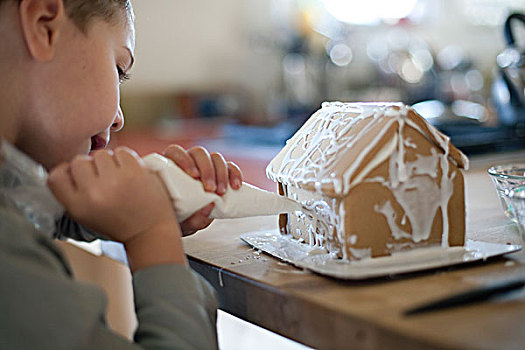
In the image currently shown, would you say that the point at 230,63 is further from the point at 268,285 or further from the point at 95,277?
the point at 268,285

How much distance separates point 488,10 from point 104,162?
Answer: 519 centimetres

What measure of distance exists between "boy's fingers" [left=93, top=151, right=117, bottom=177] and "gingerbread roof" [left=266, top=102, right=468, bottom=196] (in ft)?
0.72

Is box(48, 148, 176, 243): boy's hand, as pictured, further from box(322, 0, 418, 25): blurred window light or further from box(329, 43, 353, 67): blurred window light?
box(322, 0, 418, 25): blurred window light

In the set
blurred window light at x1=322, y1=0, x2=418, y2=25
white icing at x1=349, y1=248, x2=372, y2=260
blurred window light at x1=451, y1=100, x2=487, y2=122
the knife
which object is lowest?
blurred window light at x1=451, y1=100, x2=487, y2=122

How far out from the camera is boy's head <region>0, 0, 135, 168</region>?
0.72 metres

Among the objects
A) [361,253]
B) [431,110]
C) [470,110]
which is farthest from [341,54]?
[361,253]

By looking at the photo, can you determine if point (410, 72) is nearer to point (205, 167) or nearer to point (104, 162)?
point (205, 167)

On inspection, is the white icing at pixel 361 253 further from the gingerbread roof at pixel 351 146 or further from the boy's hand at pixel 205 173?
the boy's hand at pixel 205 173

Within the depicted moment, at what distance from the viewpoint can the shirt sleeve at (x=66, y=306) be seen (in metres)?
0.55

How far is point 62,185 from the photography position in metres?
0.65

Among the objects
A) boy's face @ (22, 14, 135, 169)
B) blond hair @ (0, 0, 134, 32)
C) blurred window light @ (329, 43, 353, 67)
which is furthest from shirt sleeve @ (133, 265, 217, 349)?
blurred window light @ (329, 43, 353, 67)

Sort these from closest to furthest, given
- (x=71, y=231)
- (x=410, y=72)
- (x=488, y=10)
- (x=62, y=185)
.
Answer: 1. (x=62, y=185)
2. (x=71, y=231)
3. (x=410, y=72)
4. (x=488, y=10)

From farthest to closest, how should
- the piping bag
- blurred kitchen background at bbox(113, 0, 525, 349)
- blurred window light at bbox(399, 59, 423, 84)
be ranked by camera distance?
blurred window light at bbox(399, 59, 423, 84)
blurred kitchen background at bbox(113, 0, 525, 349)
the piping bag

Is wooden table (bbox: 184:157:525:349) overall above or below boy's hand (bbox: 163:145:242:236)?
below
